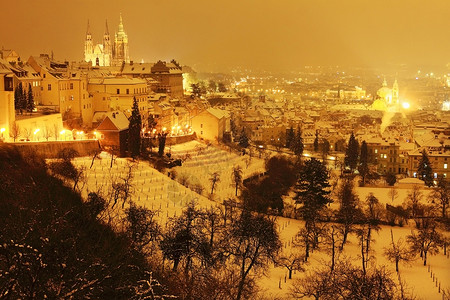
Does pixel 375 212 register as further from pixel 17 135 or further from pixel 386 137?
pixel 386 137

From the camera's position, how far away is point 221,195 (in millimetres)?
17562

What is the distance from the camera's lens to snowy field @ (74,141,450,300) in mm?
11539

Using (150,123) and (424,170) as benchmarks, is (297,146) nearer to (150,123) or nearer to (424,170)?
(424,170)

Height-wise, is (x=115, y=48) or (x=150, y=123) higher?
(x=115, y=48)

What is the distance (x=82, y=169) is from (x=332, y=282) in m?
7.38

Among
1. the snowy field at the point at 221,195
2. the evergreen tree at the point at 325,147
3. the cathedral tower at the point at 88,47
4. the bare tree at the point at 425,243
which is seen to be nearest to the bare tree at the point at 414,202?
the snowy field at the point at 221,195

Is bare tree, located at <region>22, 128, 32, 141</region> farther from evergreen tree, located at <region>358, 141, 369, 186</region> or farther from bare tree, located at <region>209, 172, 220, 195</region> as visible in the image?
evergreen tree, located at <region>358, 141, 369, 186</region>

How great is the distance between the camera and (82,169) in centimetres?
1463

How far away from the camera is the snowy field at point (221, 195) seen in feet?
37.9

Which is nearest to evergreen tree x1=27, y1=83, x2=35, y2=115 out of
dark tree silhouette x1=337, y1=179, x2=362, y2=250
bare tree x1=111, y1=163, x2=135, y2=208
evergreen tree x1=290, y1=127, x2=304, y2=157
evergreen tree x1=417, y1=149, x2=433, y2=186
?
bare tree x1=111, y1=163, x2=135, y2=208

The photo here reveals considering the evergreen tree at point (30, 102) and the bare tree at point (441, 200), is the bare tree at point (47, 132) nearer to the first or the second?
the evergreen tree at point (30, 102)

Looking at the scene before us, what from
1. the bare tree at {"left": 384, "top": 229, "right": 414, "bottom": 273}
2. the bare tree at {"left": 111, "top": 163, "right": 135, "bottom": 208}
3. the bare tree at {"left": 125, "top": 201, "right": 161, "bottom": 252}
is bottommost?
the bare tree at {"left": 384, "top": 229, "right": 414, "bottom": 273}

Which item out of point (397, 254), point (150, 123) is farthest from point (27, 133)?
point (397, 254)

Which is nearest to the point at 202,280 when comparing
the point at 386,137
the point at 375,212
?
the point at 375,212
